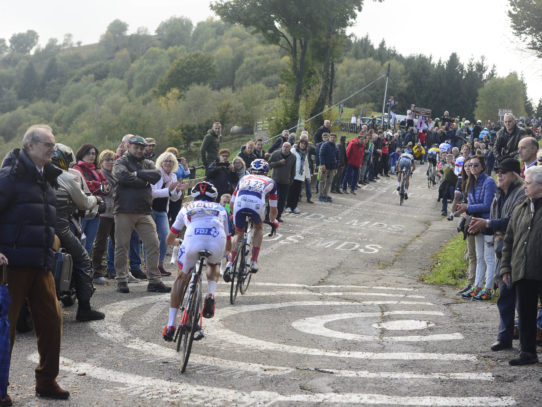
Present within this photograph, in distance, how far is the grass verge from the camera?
13119 millimetres

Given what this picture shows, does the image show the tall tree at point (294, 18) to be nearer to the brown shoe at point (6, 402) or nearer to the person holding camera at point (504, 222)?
the person holding camera at point (504, 222)

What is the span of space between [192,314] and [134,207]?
12.6 feet

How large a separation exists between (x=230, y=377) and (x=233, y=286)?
12.0 ft

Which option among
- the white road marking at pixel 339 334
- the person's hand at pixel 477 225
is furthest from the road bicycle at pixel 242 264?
the person's hand at pixel 477 225

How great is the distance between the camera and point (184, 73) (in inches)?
4983

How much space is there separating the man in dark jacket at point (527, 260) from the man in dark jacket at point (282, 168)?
11.6 meters

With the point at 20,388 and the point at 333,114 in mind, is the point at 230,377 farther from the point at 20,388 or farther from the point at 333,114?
the point at 333,114

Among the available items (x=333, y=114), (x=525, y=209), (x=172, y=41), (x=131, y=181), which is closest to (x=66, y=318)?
(x=131, y=181)

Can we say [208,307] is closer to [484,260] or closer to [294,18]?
[484,260]

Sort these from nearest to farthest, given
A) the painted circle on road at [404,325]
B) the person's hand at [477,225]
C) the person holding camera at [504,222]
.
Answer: the person holding camera at [504,222]
the person's hand at [477,225]
the painted circle on road at [404,325]

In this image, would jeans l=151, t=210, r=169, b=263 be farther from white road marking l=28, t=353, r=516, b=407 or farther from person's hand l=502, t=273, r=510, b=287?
person's hand l=502, t=273, r=510, b=287

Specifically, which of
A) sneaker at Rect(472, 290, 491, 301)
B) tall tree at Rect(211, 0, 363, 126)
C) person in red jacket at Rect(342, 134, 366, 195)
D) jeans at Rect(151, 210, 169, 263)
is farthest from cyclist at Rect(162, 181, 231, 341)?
tall tree at Rect(211, 0, 363, 126)

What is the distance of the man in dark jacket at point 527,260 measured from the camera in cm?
716

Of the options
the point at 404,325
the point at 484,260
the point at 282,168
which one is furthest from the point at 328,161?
the point at 404,325
